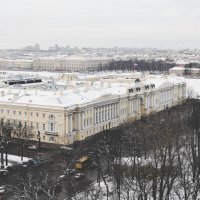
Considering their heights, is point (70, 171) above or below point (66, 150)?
above

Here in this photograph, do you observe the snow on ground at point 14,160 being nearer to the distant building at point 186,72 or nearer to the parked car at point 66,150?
the parked car at point 66,150

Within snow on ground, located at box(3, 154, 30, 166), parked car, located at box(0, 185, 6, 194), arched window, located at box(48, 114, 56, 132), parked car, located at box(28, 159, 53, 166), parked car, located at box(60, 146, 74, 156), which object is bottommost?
snow on ground, located at box(3, 154, 30, 166)

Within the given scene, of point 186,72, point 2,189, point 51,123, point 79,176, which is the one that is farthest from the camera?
point 186,72

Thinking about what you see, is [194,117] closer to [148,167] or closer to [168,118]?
[168,118]

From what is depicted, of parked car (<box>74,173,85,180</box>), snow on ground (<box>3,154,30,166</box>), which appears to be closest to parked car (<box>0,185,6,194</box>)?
parked car (<box>74,173,85,180</box>)

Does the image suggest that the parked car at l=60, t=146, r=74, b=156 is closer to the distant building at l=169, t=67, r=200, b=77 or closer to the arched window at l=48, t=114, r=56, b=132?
the arched window at l=48, t=114, r=56, b=132

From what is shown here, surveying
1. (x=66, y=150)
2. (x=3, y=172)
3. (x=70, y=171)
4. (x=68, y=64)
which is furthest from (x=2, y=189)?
(x=68, y=64)

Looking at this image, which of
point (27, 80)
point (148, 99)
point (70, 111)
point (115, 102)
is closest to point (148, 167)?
point (70, 111)

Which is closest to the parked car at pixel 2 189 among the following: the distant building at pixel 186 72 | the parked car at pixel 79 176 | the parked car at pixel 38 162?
the parked car at pixel 79 176

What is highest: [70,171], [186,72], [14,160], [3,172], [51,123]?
[51,123]

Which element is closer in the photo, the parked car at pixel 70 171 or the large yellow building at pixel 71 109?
the parked car at pixel 70 171

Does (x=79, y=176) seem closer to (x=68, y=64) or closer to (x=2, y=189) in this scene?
(x=2, y=189)

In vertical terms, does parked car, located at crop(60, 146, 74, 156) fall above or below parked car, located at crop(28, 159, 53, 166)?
below
